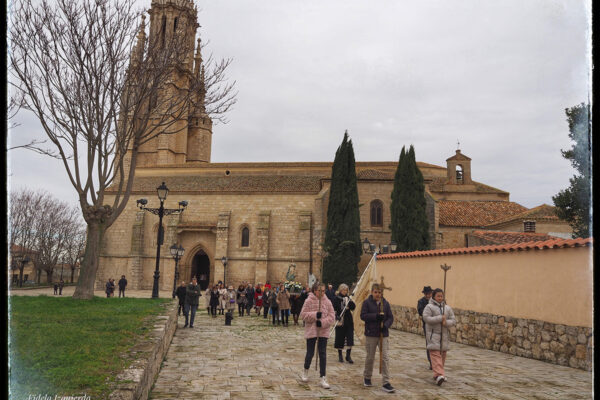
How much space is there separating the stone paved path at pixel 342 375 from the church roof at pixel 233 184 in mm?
23678

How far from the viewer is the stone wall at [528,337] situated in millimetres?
7074

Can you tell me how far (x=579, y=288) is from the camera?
7.23 m

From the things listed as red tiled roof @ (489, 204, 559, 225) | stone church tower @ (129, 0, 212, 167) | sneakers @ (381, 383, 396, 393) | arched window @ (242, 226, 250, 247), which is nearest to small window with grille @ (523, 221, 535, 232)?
red tiled roof @ (489, 204, 559, 225)

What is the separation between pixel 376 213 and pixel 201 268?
15190 mm

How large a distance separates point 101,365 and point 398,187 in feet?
82.3

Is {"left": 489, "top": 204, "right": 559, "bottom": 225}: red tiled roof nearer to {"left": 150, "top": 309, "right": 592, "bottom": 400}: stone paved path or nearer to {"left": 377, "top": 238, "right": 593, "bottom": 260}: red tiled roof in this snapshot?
{"left": 377, "top": 238, "right": 593, "bottom": 260}: red tiled roof

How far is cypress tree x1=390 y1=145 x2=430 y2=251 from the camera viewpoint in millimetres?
26609

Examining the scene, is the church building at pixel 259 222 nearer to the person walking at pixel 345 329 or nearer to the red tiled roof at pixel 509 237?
the red tiled roof at pixel 509 237

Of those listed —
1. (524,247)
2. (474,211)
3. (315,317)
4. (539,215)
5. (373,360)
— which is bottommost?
(373,360)

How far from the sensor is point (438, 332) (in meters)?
6.22

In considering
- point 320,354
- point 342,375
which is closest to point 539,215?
point 342,375

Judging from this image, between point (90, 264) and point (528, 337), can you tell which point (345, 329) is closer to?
point (528, 337)

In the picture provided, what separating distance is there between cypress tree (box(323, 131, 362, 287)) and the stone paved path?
17.2 meters

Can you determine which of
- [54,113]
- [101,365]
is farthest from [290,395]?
[54,113]
